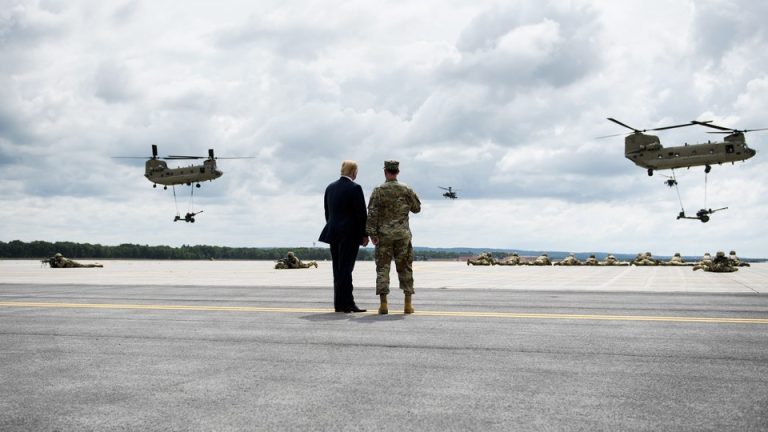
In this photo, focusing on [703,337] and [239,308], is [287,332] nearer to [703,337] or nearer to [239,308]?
[239,308]

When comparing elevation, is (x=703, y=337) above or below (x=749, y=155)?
below

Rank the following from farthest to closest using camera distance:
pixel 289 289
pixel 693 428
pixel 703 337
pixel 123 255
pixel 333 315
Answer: pixel 123 255 → pixel 289 289 → pixel 333 315 → pixel 703 337 → pixel 693 428

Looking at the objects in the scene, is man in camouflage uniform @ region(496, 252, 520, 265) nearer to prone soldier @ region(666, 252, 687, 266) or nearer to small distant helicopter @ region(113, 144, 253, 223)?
prone soldier @ region(666, 252, 687, 266)

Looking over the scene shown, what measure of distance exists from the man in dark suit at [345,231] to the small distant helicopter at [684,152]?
42596mm

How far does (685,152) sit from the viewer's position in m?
48.8

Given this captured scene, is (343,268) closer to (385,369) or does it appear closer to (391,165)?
(391,165)

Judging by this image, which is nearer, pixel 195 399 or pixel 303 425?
pixel 303 425

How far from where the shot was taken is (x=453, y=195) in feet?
266

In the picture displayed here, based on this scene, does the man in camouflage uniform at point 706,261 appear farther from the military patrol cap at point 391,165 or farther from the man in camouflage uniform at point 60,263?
the man in camouflage uniform at point 60,263

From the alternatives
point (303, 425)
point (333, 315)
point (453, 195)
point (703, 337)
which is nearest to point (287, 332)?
point (333, 315)

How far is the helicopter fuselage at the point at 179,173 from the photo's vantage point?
56.1m

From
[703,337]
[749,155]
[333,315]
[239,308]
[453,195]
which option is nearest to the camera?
[703,337]

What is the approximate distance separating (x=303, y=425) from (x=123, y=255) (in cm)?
11696

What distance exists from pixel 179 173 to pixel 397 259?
5289 centimetres
